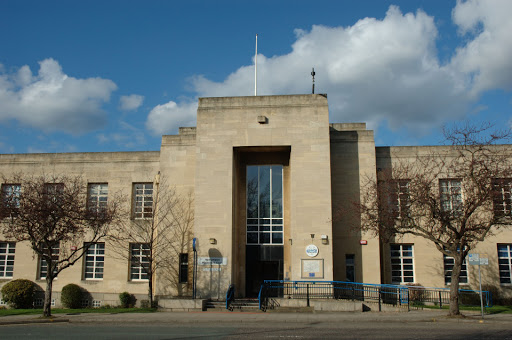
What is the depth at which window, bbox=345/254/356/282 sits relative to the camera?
24.2 m

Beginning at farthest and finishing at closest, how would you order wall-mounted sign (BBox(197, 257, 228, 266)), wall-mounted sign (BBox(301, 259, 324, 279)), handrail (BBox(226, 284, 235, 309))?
wall-mounted sign (BBox(197, 257, 228, 266))
wall-mounted sign (BBox(301, 259, 324, 279))
handrail (BBox(226, 284, 235, 309))

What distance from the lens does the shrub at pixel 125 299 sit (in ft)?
81.1

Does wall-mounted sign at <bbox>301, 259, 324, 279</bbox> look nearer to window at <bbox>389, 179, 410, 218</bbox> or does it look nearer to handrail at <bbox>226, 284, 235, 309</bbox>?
handrail at <bbox>226, 284, 235, 309</bbox>

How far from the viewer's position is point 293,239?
23078 mm

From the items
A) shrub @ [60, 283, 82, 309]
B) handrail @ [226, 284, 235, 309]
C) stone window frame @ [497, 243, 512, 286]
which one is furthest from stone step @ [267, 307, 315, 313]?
shrub @ [60, 283, 82, 309]

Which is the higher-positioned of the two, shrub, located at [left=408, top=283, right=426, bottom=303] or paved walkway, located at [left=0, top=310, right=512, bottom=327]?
shrub, located at [left=408, top=283, right=426, bottom=303]

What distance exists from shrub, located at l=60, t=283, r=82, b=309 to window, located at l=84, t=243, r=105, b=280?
50.5 inches

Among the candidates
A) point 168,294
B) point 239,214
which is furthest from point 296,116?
point 168,294

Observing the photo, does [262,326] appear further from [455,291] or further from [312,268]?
[455,291]

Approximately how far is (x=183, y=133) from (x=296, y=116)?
276 inches

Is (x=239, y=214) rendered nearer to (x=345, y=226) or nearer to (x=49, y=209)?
(x=345, y=226)

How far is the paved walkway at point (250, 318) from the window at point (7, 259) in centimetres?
860

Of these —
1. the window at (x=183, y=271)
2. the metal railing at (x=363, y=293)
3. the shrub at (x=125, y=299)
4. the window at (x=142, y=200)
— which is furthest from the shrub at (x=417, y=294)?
the shrub at (x=125, y=299)

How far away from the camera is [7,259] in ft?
89.1
